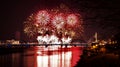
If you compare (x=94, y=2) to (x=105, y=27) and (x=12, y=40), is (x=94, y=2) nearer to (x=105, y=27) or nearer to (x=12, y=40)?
(x=105, y=27)

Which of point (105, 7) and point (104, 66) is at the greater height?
point (105, 7)

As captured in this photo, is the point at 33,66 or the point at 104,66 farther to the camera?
the point at 33,66

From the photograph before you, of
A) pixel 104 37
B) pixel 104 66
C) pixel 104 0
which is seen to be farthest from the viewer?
pixel 104 66

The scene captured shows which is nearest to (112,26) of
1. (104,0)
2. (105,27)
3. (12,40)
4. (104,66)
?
(105,27)

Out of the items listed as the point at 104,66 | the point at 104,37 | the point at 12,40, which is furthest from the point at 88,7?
the point at 12,40

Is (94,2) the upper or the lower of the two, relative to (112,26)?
upper

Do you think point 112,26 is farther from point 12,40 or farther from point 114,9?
point 12,40

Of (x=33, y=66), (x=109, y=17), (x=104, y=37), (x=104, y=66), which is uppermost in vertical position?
(x=109, y=17)

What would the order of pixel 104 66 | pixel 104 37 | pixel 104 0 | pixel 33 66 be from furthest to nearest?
pixel 33 66, pixel 104 66, pixel 104 37, pixel 104 0

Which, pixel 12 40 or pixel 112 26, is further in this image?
pixel 12 40
